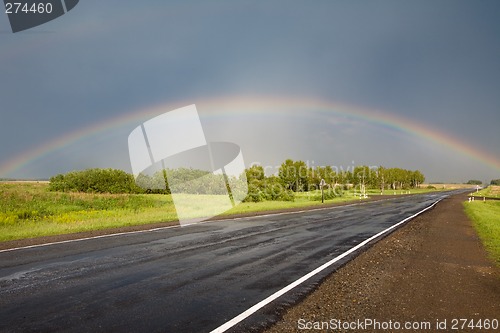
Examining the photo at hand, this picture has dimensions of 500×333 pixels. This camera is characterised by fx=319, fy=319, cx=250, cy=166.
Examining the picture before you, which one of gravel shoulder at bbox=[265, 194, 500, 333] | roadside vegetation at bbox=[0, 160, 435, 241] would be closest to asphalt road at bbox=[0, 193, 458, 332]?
gravel shoulder at bbox=[265, 194, 500, 333]

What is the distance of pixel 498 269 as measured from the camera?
818 centimetres

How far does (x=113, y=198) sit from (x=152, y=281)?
27.4 metres

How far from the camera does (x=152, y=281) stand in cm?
676

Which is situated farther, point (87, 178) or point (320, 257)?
point (87, 178)

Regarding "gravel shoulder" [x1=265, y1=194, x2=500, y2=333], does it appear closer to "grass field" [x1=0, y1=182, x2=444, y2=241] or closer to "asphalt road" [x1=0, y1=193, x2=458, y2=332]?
"asphalt road" [x1=0, y1=193, x2=458, y2=332]

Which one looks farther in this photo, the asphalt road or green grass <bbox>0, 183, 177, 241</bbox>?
green grass <bbox>0, 183, 177, 241</bbox>

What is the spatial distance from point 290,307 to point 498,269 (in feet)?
21.0

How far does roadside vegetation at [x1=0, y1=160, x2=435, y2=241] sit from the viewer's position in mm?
18395

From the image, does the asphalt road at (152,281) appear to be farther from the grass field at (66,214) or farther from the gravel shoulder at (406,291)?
the grass field at (66,214)

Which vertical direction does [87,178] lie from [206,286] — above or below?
above

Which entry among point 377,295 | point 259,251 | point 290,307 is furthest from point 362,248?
point 290,307

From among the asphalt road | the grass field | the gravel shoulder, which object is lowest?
the gravel shoulder

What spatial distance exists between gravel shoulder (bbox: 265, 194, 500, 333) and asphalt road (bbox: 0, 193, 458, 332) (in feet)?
1.63

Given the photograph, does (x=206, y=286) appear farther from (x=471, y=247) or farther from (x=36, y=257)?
(x=471, y=247)
